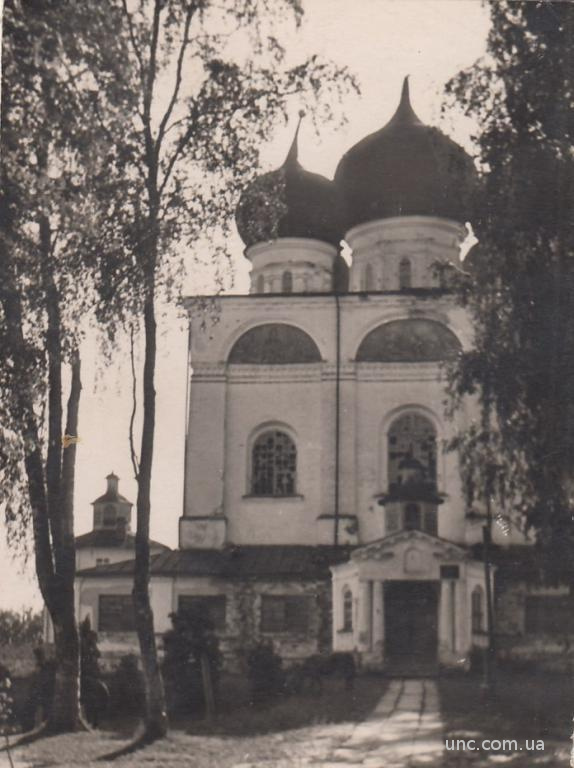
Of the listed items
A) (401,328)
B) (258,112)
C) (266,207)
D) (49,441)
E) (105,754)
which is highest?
(258,112)

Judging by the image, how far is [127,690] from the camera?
7.34m

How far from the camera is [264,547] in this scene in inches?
356

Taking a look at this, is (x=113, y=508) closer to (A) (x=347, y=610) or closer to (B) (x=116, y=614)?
(B) (x=116, y=614)

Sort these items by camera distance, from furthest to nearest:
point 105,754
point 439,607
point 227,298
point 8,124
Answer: point 227,298 → point 439,607 → point 8,124 → point 105,754

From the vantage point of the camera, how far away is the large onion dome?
836 centimetres

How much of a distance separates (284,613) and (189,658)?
0.88 meters

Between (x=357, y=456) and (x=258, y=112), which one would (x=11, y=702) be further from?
(x=258, y=112)

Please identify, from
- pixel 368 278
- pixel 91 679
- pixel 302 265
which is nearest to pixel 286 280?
pixel 302 265

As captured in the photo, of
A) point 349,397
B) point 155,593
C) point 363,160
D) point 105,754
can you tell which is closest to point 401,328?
point 349,397

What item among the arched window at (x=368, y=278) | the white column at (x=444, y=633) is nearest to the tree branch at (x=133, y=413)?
the white column at (x=444, y=633)

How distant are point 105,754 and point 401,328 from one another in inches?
157

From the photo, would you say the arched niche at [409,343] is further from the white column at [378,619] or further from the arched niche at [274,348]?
the white column at [378,619]

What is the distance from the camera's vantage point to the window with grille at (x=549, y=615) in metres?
7.61

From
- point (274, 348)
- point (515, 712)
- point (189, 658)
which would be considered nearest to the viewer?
point (515, 712)
